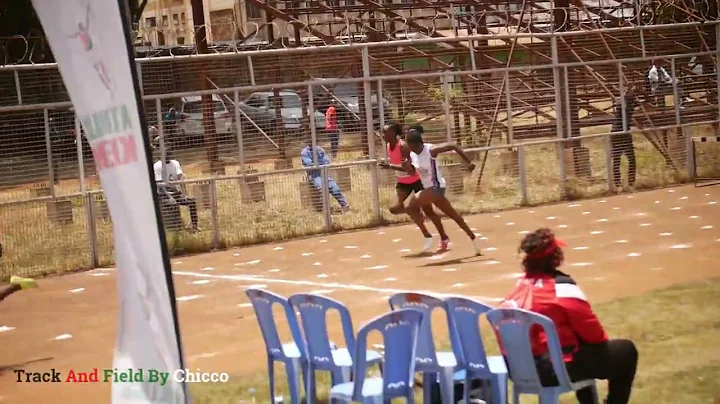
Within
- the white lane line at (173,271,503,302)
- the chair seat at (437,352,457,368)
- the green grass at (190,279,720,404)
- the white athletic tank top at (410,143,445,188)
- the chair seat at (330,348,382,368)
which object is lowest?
the green grass at (190,279,720,404)

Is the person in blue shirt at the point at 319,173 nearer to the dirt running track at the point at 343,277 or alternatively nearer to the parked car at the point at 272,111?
Answer: the parked car at the point at 272,111

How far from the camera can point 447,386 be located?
6.29m

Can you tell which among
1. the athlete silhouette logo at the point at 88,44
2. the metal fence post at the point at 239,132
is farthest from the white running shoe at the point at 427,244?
the athlete silhouette logo at the point at 88,44

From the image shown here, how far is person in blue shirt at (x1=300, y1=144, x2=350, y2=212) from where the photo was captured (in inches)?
685

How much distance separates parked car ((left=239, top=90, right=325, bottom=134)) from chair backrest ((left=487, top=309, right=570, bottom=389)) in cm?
1179

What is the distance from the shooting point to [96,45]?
363 cm

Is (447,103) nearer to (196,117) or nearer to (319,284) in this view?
(196,117)

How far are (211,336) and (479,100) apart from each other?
10.9 metres

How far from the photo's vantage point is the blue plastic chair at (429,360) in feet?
20.6

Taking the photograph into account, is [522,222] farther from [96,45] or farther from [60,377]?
[96,45]

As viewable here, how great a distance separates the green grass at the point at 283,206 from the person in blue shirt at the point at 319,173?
15 centimetres

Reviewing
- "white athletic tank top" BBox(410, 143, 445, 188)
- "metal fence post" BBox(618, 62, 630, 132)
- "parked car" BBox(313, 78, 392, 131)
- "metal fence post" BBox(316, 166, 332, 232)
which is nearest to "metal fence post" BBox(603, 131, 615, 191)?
"metal fence post" BBox(618, 62, 630, 132)

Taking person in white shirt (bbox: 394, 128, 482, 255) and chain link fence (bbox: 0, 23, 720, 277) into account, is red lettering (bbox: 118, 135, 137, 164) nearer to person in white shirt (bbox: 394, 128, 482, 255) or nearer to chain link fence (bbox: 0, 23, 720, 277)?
chain link fence (bbox: 0, 23, 720, 277)

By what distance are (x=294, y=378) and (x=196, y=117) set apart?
35.6ft
